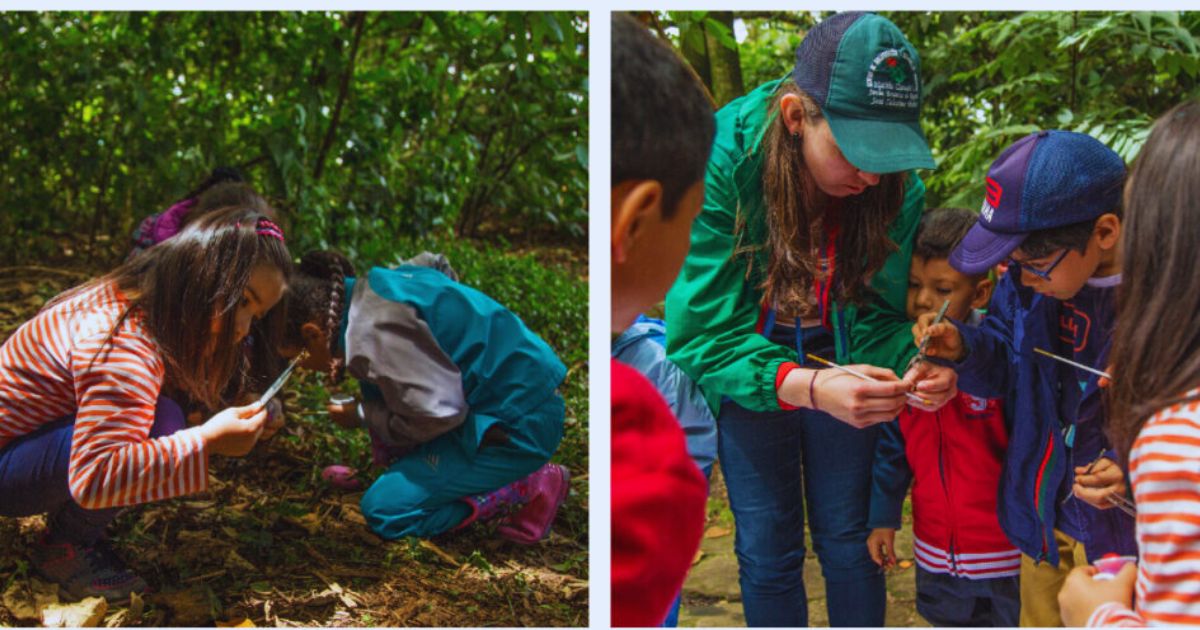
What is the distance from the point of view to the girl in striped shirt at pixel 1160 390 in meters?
1.34

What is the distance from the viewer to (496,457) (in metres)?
2.52

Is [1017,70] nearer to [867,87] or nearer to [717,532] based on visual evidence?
[867,87]

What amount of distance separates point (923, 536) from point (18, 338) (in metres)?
1.68

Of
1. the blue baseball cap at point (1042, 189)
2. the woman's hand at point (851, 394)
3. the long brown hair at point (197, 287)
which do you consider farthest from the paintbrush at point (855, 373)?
the long brown hair at point (197, 287)

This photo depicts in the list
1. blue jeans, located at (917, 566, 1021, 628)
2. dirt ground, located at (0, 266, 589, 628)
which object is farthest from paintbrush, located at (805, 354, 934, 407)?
dirt ground, located at (0, 266, 589, 628)

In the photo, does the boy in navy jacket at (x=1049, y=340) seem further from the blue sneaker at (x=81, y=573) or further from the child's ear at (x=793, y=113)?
the blue sneaker at (x=81, y=573)

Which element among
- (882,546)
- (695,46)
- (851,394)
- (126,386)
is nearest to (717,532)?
(882,546)

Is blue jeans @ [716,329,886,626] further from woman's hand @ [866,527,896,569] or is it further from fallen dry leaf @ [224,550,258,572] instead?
fallen dry leaf @ [224,550,258,572]

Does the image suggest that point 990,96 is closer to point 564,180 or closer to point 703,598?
point 703,598

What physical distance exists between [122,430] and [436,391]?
0.69 meters

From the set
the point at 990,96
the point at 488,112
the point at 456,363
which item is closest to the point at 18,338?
the point at 456,363

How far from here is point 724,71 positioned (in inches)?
80.3

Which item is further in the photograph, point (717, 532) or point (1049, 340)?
point (717, 532)

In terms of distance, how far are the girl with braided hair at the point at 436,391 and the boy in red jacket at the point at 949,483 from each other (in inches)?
35.1
